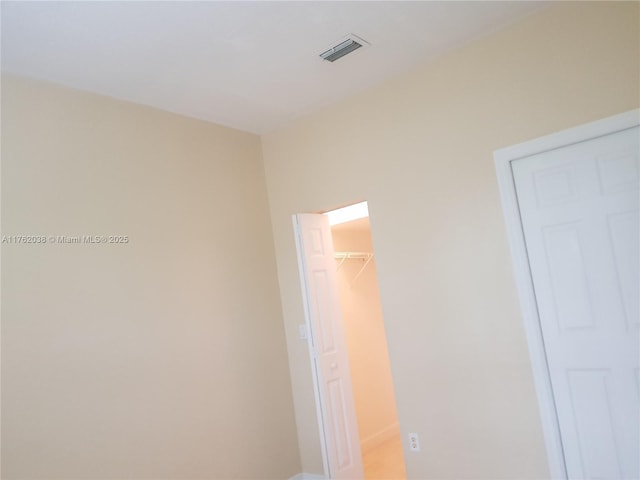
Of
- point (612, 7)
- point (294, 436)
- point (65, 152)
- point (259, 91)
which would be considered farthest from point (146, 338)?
point (612, 7)

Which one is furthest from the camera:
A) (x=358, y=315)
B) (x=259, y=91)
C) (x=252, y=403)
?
(x=358, y=315)

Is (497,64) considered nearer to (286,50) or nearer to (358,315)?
(286,50)

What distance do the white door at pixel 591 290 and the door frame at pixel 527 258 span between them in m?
0.04

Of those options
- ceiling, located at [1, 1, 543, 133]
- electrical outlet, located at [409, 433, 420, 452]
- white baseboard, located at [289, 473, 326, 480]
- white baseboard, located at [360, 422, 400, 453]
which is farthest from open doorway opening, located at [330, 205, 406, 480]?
ceiling, located at [1, 1, 543, 133]

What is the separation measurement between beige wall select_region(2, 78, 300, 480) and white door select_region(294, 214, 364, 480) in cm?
39

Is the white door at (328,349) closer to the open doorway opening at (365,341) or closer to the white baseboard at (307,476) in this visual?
the white baseboard at (307,476)

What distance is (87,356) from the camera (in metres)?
2.70

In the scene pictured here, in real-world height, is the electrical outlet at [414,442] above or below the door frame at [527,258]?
below

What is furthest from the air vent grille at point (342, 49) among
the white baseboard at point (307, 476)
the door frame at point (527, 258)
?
the white baseboard at point (307, 476)

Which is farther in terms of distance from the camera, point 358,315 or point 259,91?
point 358,315

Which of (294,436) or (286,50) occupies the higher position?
(286,50)

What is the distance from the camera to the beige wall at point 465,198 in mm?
2607

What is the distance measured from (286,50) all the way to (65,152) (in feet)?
4.64

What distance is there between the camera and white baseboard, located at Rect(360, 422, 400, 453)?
15.3ft
